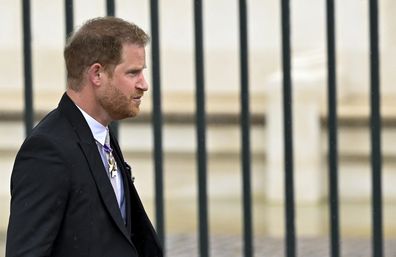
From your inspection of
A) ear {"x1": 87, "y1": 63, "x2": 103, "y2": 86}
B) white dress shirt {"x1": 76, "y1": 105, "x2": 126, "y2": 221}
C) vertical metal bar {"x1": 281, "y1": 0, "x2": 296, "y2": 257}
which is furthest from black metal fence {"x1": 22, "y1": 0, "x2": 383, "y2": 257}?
ear {"x1": 87, "y1": 63, "x2": 103, "y2": 86}

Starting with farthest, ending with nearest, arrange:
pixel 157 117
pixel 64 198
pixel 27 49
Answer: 1. pixel 157 117
2. pixel 27 49
3. pixel 64 198

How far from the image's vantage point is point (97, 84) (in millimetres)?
3170

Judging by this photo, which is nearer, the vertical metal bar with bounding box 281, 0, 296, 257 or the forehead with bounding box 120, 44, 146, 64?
the forehead with bounding box 120, 44, 146, 64

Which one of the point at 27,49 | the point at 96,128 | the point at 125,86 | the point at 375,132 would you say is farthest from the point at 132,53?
the point at 375,132

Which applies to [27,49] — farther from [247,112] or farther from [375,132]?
[375,132]

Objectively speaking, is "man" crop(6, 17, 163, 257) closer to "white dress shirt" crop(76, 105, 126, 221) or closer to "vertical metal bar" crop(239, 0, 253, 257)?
"white dress shirt" crop(76, 105, 126, 221)

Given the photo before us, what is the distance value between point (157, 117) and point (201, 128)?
171mm

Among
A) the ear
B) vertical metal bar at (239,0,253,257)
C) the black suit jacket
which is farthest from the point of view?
vertical metal bar at (239,0,253,257)

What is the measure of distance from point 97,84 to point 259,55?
666 cm

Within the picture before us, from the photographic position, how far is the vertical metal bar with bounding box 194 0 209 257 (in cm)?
473

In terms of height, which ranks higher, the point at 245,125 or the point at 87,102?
the point at 87,102

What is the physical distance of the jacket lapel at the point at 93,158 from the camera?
316cm

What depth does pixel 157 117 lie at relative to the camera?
4844 millimetres

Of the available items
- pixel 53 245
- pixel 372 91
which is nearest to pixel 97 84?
pixel 53 245
